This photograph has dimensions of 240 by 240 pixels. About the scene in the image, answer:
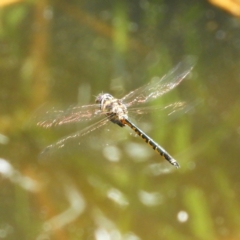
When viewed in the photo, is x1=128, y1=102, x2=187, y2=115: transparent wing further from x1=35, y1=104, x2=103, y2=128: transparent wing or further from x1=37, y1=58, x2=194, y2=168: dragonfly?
x1=35, y1=104, x2=103, y2=128: transparent wing

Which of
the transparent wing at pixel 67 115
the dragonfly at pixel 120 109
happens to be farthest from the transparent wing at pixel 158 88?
the transparent wing at pixel 67 115

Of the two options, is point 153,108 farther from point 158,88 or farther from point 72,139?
point 72,139

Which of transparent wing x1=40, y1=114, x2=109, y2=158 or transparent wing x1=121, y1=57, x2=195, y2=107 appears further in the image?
transparent wing x1=121, y1=57, x2=195, y2=107

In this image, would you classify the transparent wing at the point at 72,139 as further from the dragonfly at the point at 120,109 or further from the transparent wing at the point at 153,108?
the transparent wing at the point at 153,108

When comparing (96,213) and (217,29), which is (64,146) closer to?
(96,213)

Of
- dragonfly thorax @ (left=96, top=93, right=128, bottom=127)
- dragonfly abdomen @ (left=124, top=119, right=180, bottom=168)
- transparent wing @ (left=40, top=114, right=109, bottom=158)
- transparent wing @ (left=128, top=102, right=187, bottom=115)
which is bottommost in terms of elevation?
transparent wing @ (left=40, top=114, right=109, bottom=158)

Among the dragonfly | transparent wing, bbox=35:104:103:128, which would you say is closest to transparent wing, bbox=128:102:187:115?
the dragonfly

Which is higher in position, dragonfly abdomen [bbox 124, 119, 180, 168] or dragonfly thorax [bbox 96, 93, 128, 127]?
dragonfly thorax [bbox 96, 93, 128, 127]
